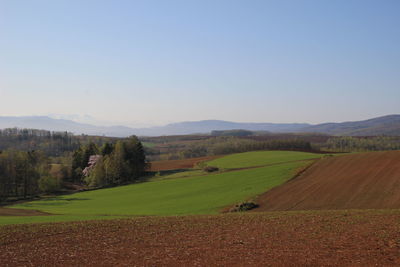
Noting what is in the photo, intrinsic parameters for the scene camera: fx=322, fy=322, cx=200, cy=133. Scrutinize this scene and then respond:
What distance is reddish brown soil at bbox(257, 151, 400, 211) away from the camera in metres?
31.8

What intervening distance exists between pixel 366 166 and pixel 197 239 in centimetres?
3444

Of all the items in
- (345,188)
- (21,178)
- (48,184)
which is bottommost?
(48,184)

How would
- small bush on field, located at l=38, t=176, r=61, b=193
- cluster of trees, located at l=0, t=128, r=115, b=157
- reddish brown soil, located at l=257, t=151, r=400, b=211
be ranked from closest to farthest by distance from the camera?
reddish brown soil, located at l=257, t=151, r=400, b=211
small bush on field, located at l=38, t=176, r=61, b=193
cluster of trees, located at l=0, t=128, r=115, b=157

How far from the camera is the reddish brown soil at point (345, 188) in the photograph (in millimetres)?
31844

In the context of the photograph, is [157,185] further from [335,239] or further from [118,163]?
[335,239]

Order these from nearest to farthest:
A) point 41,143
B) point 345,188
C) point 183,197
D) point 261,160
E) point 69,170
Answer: point 345,188
point 183,197
point 261,160
point 69,170
point 41,143

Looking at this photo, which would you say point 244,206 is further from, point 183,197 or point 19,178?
point 19,178

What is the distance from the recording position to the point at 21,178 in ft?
230

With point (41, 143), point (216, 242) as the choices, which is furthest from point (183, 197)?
point (41, 143)

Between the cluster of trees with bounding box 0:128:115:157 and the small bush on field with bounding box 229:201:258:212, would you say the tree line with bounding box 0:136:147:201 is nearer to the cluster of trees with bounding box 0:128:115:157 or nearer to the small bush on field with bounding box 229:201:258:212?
the small bush on field with bounding box 229:201:258:212

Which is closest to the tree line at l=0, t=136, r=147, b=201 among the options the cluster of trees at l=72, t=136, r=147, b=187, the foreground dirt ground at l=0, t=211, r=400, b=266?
the cluster of trees at l=72, t=136, r=147, b=187

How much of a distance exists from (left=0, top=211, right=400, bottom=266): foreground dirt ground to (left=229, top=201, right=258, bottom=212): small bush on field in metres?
9.47

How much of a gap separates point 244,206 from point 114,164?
52.0m

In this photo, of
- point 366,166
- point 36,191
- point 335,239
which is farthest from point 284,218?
point 36,191
